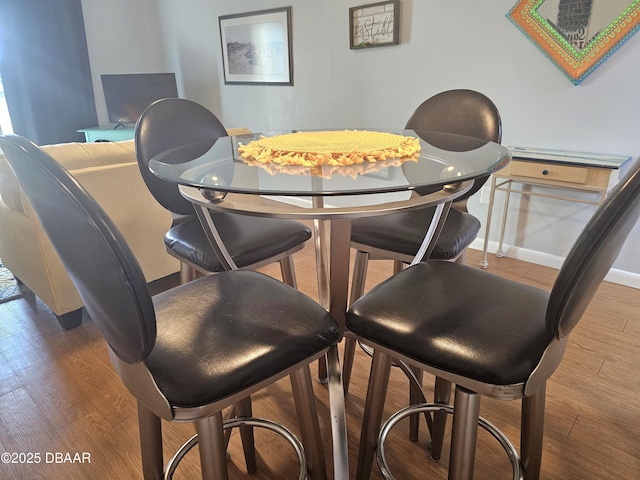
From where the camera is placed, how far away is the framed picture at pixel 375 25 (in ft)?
9.87

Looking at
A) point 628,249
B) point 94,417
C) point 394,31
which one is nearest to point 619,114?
point 628,249

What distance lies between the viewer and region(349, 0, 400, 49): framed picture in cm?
301

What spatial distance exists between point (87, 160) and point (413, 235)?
1.61 metres

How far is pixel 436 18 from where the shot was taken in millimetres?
2848

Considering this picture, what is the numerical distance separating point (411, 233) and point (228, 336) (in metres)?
0.78

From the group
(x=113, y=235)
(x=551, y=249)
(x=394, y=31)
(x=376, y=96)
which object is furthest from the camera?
(x=376, y=96)

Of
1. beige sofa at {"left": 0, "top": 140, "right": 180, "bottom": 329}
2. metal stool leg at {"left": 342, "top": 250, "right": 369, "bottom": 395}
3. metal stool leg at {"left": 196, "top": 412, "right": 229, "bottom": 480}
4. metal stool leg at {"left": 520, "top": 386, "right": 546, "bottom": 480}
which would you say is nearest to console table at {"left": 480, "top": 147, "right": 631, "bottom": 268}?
metal stool leg at {"left": 342, "top": 250, "right": 369, "bottom": 395}

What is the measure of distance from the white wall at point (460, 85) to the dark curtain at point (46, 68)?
4.52ft

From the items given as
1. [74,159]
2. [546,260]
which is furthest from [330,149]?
[546,260]

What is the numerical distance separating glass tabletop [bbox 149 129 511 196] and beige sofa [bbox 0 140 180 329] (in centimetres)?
82

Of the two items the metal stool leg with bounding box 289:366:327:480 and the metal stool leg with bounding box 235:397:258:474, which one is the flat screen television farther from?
the metal stool leg with bounding box 289:366:327:480

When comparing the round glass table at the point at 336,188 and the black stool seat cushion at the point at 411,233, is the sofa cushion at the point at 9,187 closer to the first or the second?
the round glass table at the point at 336,188

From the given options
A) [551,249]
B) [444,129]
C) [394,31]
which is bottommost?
[551,249]

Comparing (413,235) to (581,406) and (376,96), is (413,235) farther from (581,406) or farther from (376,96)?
(376,96)
